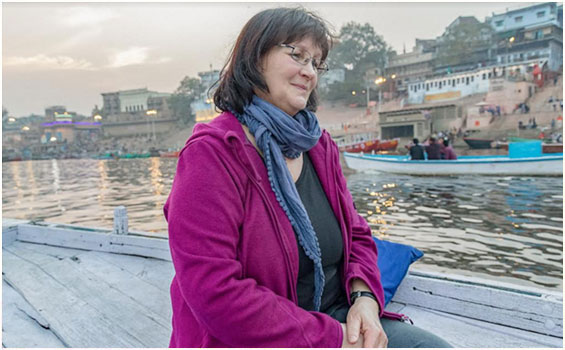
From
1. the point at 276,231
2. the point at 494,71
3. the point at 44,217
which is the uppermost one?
the point at 494,71

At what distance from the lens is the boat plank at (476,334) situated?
1.81 metres

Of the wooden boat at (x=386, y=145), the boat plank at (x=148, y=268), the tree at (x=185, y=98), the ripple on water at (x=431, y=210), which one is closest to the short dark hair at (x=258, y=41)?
the boat plank at (x=148, y=268)

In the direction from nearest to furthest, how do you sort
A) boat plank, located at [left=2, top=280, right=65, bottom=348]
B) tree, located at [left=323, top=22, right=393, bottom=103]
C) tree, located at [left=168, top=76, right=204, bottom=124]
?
boat plank, located at [left=2, top=280, right=65, bottom=348]
tree, located at [left=323, top=22, right=393, bottom=103]
tree, located at [left=168, top=76, right=204, bottom=124]

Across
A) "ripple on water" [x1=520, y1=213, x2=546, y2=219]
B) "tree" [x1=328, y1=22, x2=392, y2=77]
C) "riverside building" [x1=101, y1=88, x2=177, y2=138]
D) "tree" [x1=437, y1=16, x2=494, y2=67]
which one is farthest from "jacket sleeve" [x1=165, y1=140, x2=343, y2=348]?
"riverside building" [x1=101, y1=88, x2=177, y2=138]

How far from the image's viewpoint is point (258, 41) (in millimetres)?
1240

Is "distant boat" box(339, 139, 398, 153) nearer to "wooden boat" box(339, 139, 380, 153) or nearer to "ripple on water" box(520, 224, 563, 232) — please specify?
"wooden boat" box(339, 139, 380, 153)

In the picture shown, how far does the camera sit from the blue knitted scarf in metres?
1.17

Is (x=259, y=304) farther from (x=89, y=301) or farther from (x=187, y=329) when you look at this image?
(x=89, y=301)

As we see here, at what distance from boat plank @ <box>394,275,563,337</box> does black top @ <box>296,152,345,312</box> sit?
994 mm

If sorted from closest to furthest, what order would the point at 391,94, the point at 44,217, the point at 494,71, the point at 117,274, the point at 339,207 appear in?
the point at 339,207
the point at 117,274
the point at 44,217
the point at 494,71
the point at 391,94

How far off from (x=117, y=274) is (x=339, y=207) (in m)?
2.07

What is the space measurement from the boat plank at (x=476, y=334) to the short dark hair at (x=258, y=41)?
4.69ft

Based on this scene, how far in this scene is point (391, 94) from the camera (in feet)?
160

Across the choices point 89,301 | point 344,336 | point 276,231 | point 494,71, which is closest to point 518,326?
point 344,336
